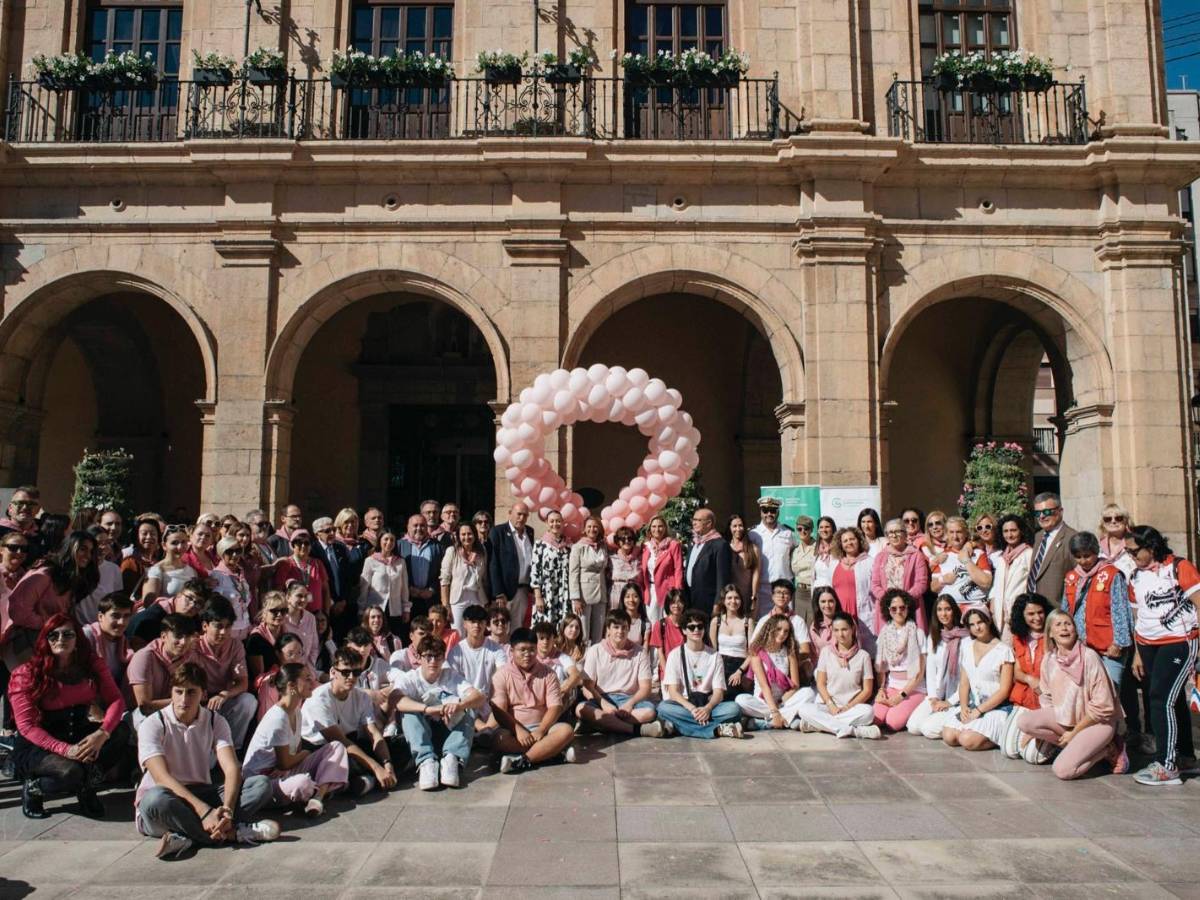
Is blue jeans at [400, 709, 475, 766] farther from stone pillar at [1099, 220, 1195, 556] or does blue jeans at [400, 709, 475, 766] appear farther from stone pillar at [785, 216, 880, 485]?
stone pillar at [1099, 220, 1195, 556]

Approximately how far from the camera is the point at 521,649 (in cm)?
640

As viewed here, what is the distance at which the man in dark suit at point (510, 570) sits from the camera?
8.44 metres

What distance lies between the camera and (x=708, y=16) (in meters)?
13.2

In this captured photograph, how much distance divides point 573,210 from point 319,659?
7.26 metres

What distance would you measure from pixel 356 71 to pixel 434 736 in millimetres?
10002

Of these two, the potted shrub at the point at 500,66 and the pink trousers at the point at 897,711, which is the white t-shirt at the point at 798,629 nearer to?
the pink trousers at the point at 897,711

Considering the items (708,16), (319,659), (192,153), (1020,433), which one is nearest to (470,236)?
(192,153)

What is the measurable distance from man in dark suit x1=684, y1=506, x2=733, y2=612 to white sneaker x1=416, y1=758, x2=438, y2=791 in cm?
325

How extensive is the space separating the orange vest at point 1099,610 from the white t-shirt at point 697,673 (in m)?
2.66

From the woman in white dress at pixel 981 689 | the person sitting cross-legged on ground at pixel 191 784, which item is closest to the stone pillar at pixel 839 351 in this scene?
the woman in white dress at pixel 981 689

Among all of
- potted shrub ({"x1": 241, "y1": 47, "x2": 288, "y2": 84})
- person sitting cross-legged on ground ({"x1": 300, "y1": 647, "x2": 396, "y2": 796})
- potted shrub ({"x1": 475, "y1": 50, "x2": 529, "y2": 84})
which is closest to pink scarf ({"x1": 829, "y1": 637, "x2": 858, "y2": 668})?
person sitting cross-legged on ground ({"x1": 300, "y1": 647, "x2": 396, "y2": 796})

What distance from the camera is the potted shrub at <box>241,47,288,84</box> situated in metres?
12.3

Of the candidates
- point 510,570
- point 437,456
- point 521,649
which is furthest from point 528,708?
point 437,456

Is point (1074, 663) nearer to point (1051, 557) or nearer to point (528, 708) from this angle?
point (1051, 557)
